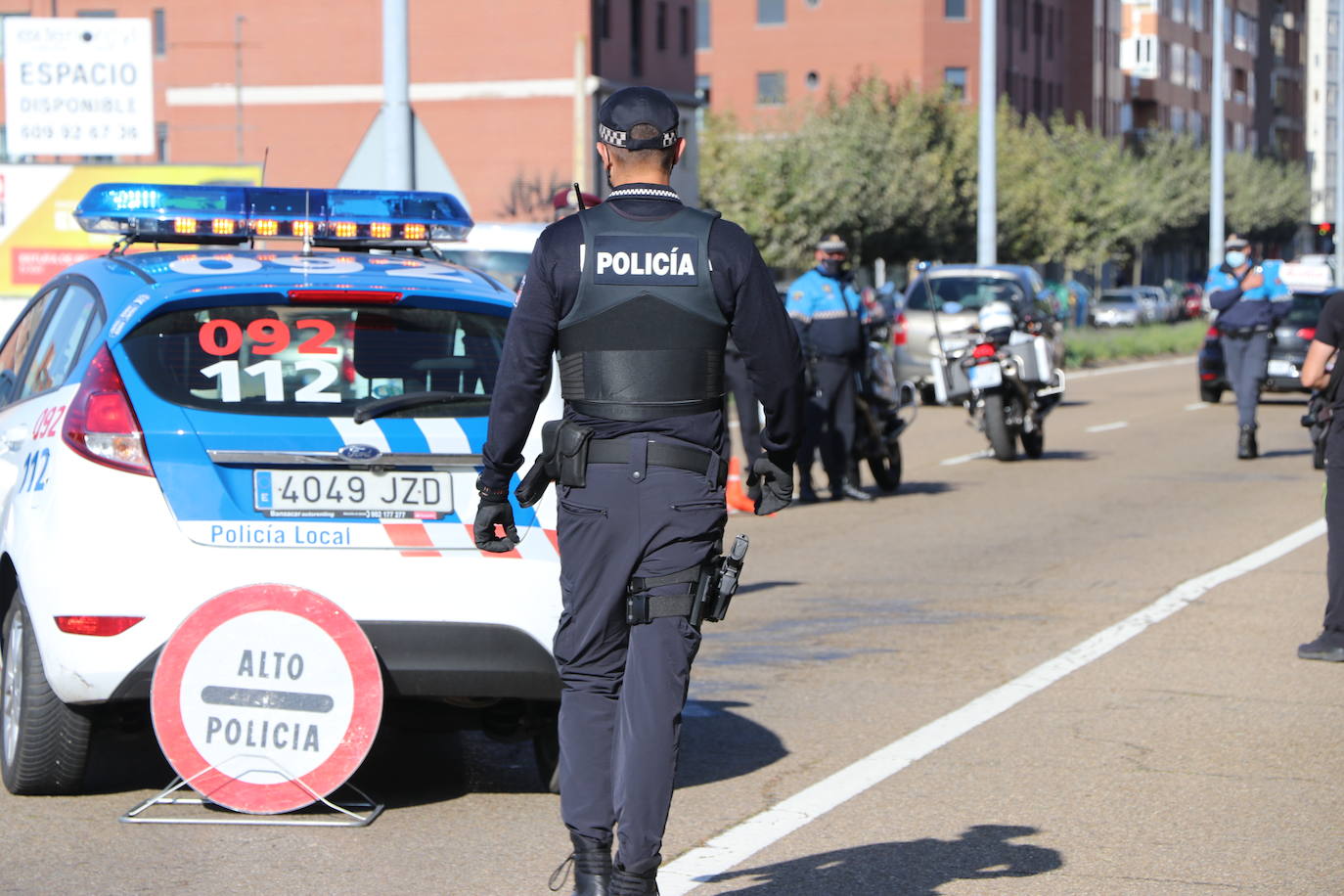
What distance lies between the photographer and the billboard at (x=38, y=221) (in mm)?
24609

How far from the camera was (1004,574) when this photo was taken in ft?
37.8

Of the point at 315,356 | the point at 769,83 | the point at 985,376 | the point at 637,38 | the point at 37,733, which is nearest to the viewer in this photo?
the point at 37,733

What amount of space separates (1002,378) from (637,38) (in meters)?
42.7

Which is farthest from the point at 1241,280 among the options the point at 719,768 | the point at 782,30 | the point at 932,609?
the point at 782,30

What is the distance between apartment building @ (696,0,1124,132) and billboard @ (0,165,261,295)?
54.8 m

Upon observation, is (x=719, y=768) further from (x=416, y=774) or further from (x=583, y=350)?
(x=583, y=350)

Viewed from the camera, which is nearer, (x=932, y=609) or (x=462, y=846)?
(x=462, y=846)

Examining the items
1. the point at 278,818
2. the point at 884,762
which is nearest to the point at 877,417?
the point at 884,762

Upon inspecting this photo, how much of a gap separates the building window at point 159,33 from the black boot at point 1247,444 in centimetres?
6000

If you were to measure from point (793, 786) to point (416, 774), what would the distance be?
45.4 inches

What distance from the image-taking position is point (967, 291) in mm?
27766

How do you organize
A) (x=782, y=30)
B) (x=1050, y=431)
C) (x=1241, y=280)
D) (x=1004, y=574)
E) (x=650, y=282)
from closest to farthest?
(x=650, y=282), (x=1004, y=574), (x=1241, y=280), (x=1050, y=431), (x=782, y=30)

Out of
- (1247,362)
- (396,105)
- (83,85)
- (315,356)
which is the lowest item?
(1247,362)

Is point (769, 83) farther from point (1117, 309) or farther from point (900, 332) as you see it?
point (900, 332)
